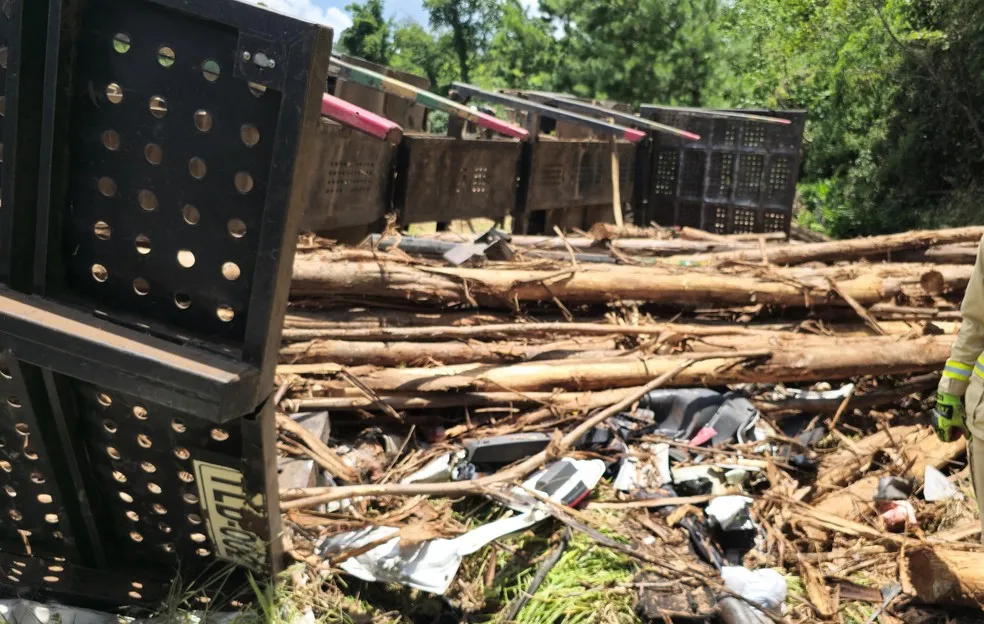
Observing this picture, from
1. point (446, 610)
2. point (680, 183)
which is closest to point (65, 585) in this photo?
point (446, 610)

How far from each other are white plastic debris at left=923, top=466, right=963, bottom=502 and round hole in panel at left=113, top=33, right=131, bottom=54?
3998mm

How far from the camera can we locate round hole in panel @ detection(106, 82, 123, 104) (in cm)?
209

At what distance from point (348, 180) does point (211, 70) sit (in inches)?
200

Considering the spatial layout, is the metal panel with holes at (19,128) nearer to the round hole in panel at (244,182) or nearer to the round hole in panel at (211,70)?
the round hole in panel at (211,70)

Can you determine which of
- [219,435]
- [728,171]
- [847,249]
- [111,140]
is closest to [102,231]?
[111,140]

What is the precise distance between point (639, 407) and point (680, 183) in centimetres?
812

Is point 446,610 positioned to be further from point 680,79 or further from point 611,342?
point 680,79

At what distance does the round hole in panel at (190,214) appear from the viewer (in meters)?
2.13

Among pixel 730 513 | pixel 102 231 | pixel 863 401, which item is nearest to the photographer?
pixel 102 231

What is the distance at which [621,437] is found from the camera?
→ 4.49 metres

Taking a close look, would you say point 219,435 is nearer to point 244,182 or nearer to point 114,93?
point 244,182

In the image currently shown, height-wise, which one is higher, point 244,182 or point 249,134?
point 249,134

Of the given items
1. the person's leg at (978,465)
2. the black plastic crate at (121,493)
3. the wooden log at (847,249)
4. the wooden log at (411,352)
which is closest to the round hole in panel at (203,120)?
the black plastic crate at (121,493)

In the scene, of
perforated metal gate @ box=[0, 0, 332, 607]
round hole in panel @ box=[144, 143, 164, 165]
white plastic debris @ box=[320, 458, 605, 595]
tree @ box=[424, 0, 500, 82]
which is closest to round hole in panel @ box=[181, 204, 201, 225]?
perforated metal gate @ box=[0, 0, 332, 607]
